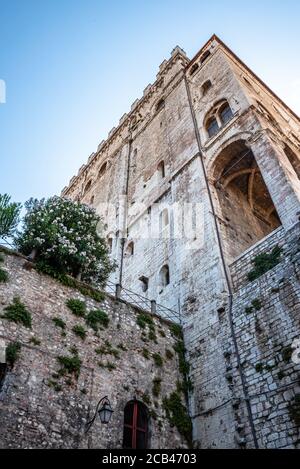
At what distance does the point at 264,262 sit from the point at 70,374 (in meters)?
6.26

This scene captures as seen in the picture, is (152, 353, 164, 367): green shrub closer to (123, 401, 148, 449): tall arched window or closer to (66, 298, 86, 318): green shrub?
(123, 401, 148, 449): tall arched window

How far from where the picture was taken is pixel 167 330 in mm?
11625

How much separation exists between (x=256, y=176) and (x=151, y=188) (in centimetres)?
557

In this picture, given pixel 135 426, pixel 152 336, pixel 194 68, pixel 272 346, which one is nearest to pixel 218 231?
pixel 152 336

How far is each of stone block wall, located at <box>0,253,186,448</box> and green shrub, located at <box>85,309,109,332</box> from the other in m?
0.16

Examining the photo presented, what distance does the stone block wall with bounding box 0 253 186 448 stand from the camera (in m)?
7.20

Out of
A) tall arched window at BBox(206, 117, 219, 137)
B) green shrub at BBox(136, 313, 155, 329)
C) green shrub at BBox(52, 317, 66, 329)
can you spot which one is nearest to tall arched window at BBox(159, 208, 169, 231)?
tall arched window at BBox(206, 117, 219, 137)

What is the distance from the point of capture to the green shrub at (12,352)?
24.7 feet

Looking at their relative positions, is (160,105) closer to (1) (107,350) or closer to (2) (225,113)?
(2) (225,113)

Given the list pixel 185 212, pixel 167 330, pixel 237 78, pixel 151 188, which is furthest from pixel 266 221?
pixel 167 330

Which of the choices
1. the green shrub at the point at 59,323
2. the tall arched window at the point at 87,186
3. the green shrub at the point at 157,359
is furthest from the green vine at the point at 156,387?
the tall arched window at the point at 87,186

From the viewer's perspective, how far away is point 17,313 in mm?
8367

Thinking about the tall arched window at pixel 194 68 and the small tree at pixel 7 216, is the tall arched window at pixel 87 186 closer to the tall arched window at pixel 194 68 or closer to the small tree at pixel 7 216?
the tall arched window at pixel 194 68
